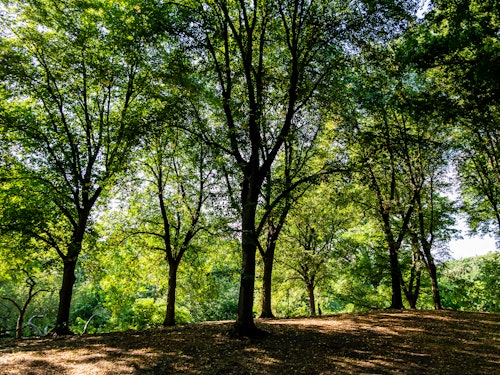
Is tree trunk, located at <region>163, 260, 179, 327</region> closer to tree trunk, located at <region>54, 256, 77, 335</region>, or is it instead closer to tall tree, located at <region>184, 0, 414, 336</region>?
tree trunk, located at <region>54, 256, 77, 335</region>

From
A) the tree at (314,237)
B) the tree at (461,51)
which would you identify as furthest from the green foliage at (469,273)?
the tree at (461,51)

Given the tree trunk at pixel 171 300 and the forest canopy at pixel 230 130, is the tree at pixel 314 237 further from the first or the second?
the tree trunk at pixel 171 300

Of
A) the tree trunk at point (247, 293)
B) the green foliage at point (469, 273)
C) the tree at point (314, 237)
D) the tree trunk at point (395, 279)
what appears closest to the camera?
the tree trunk at point (247, 293)

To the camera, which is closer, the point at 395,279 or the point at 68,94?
the point at 68,94

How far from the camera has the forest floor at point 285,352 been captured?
6969mm

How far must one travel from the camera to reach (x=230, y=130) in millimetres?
9820

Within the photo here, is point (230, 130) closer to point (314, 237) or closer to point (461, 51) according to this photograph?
point (461, 51)

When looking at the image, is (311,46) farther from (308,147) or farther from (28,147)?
(28,147)

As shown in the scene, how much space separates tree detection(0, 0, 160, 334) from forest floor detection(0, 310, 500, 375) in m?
4.39

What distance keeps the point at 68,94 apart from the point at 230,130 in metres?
8.89

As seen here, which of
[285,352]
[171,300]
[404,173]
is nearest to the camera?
[285,352]

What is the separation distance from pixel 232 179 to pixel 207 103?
12.7 ft

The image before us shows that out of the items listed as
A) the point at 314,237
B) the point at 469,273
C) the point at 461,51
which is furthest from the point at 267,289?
the point at 469,273

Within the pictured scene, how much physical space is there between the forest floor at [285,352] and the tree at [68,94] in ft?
14.4
